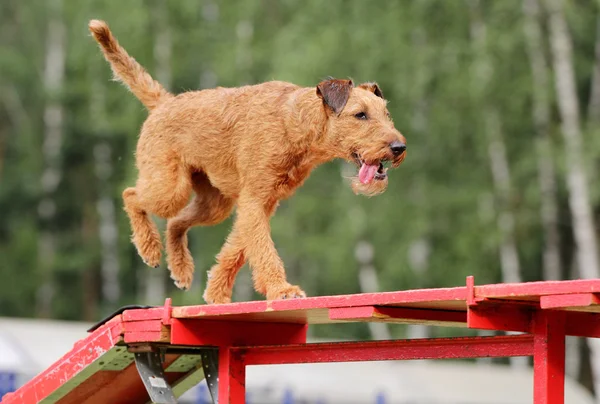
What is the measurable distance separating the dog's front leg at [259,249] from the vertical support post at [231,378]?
0.43m

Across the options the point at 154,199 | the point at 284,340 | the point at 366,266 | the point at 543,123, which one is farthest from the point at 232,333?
the point at 366,266

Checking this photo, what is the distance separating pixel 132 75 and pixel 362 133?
2015mm

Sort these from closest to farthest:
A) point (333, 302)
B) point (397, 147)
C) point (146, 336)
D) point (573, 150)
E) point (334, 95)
→ point (333, 302) → point (397, 147) → point (334, 95) → point (146, 336) → point (573, 150)

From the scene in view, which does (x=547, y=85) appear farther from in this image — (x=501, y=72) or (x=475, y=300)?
(x=475, y=300)

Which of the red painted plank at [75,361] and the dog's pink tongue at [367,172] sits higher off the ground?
the dog's pink tongue at [367,172]

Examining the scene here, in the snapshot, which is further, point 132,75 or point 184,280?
point 132,75

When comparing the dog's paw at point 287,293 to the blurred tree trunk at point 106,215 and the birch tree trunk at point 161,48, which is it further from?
the blurred tree trunk at point 106,215

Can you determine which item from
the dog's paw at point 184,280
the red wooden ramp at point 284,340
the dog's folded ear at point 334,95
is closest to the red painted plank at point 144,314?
the red wooden ramp at point 284,340

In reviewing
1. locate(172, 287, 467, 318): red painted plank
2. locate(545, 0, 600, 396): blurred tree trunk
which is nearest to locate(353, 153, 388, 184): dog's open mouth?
locate(172, 287, 467, 318): red painted plank

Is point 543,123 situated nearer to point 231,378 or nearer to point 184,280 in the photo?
point 184,280

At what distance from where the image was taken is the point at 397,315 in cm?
540

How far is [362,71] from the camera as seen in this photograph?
2145 cm

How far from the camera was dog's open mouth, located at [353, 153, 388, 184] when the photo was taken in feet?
19.8

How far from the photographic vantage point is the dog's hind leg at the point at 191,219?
7.34 m
